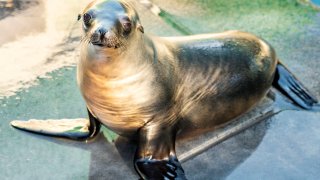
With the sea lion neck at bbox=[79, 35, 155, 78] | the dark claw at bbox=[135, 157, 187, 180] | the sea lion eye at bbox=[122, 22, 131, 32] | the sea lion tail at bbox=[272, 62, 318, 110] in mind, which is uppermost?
the sea lion eye at bbox=[122, 22, 131, 32]

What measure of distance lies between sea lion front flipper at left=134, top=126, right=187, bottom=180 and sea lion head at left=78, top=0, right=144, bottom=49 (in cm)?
57

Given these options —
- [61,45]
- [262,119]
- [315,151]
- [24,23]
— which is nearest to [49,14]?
[24,23]

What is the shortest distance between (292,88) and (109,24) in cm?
160

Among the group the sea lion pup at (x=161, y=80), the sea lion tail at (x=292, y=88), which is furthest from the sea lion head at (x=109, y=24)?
the sea lion tail at (x=292, y=88)

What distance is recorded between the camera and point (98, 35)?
2.51m

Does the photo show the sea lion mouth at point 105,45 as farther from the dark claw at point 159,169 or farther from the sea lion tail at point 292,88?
the sea lion tail at point 292,88

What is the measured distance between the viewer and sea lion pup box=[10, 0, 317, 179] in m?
2.69

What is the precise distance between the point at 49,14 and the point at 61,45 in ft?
2.06

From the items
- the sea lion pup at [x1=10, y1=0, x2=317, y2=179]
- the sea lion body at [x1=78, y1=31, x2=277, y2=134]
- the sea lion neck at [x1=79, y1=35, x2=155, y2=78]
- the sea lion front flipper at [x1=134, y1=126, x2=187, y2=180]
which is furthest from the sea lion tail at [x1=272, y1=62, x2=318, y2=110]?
the sea lion neck at [x1=79, y1=35, x2=155, y2=78]

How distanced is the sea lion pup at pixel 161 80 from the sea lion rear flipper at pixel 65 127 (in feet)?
0.05

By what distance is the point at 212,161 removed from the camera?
124 inches

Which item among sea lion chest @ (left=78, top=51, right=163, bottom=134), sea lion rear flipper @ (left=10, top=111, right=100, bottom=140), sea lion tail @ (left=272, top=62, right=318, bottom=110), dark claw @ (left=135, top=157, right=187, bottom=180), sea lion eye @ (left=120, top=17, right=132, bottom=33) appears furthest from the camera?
sea lion tail @ (left=272, top=62, right=318, bottom=110)

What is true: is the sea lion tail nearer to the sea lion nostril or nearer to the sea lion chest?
the sea lion chest

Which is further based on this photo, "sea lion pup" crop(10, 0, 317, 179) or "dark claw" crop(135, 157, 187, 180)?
"dark claw" crop(135, 157, 187, 180)
